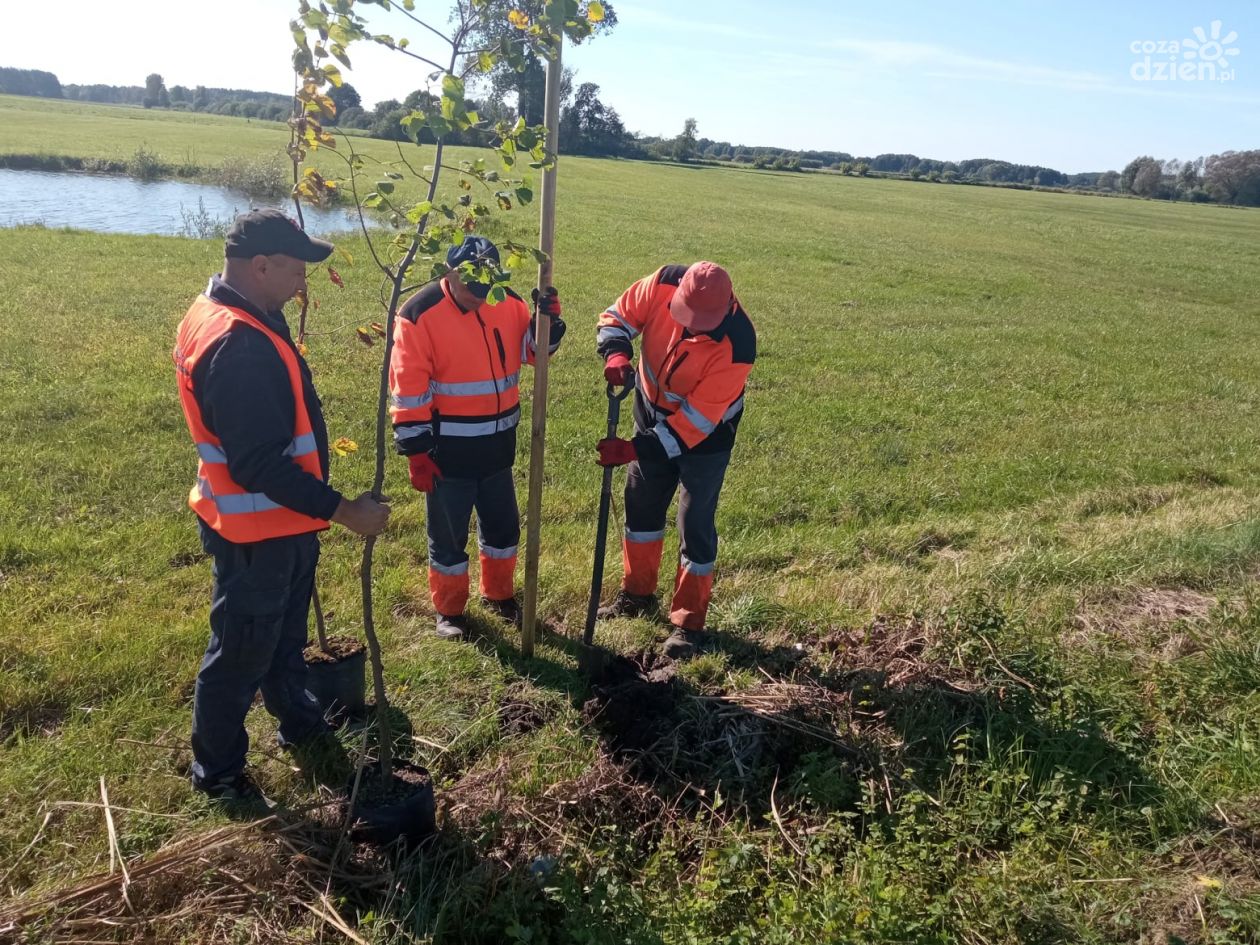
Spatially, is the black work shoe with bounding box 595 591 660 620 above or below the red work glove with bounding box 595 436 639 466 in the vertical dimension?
below

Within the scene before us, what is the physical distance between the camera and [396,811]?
3.01 m

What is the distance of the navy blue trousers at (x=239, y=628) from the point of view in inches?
120

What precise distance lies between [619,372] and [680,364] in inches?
17.6

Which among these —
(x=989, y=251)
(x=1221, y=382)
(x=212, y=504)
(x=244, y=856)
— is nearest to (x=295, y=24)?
(x=212, y=504)

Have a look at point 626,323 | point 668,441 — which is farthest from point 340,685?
point 626,323

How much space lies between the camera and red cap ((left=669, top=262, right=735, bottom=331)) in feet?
13.4

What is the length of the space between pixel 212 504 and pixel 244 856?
1280 mm

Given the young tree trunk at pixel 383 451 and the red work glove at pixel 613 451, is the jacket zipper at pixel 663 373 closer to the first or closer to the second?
the red work glove at pixel 613 451

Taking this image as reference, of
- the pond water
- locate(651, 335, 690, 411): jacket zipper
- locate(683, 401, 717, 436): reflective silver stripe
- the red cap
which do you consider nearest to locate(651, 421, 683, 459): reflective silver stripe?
locate(683, 401, 717, 436): reflective silver stripe

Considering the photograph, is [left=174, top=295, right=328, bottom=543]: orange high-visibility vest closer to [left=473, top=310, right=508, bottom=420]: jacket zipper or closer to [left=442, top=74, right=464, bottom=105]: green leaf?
[left=442, top=74, right=464, bottom=105]: green leaf

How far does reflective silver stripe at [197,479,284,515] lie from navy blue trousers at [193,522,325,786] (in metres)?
0.15

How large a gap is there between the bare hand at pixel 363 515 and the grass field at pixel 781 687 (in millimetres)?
1227

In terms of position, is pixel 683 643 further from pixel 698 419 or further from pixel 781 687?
pixel 698 419

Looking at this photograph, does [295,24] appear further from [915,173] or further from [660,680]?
[915,173]
